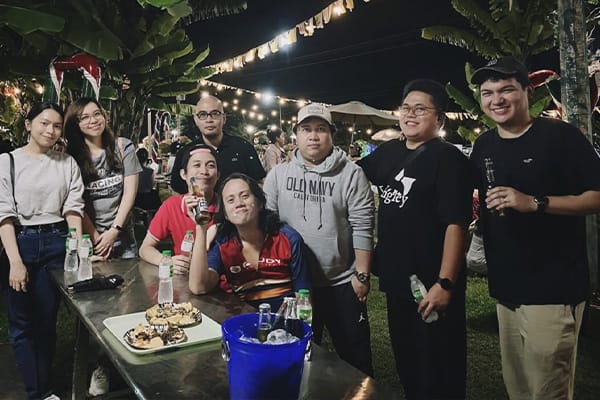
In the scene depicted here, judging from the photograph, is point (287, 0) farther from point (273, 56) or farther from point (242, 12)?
point (273, 56)

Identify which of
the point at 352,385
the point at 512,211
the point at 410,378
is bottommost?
the point at 410,378

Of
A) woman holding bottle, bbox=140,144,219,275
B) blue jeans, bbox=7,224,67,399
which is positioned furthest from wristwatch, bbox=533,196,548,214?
blue jeans, bbox=7,224,67,399

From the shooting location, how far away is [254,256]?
266 centimetres

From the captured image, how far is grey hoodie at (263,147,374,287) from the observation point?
288cm

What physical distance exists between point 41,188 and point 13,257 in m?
0.50

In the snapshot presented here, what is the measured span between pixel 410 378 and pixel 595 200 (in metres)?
1.38

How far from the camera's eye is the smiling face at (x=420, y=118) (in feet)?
8.42

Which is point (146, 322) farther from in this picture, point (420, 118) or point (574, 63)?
point (574, 63)

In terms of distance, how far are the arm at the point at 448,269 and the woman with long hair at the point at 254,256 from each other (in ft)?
2.25

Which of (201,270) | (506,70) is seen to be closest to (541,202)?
(506,70)

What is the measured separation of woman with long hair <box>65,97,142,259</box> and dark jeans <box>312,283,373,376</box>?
1.74 metres

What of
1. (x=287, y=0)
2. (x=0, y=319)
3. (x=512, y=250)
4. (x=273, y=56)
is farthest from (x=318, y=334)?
(x=273, y=56)

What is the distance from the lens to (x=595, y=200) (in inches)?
87.3

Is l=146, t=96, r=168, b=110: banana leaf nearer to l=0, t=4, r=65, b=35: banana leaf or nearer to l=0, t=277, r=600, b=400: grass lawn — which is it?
l=0, t=4, r=65, b=35: banana leaf
